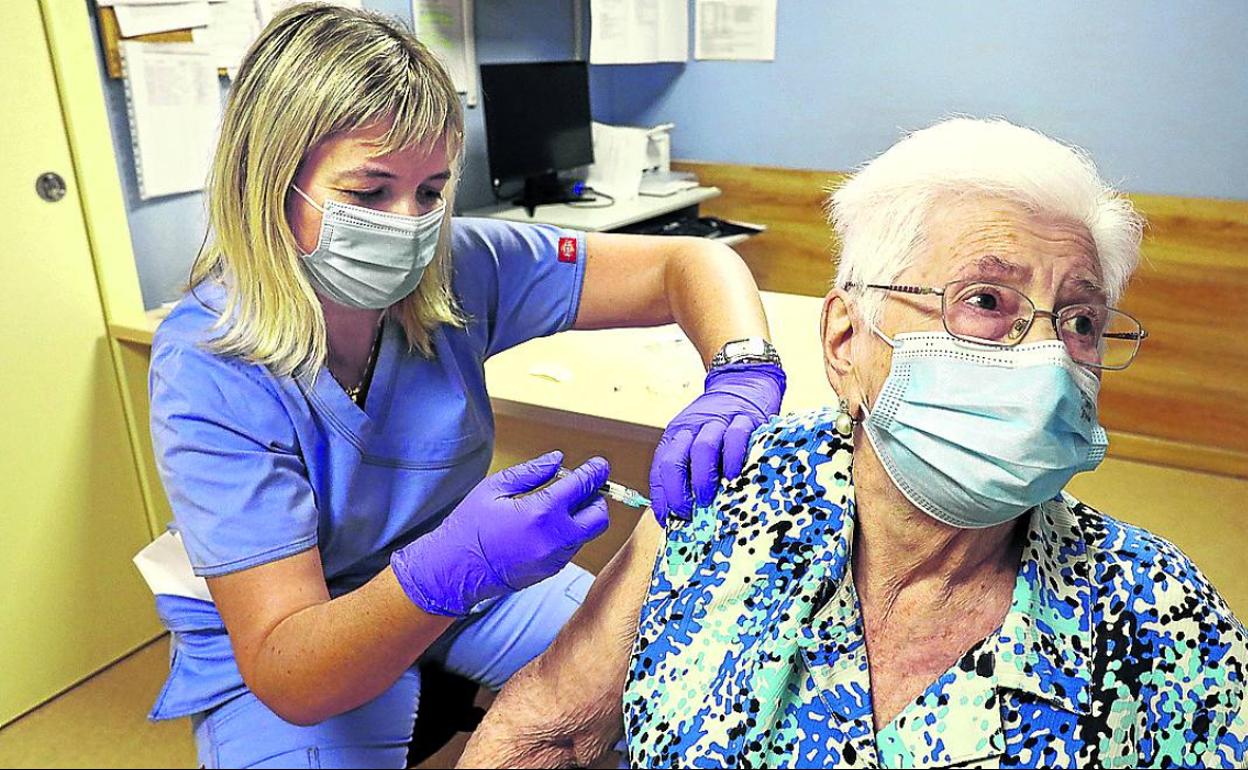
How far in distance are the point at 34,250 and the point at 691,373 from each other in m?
1.08

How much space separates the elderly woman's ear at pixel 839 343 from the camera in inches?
34.0

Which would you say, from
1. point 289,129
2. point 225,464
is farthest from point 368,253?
point 225,464

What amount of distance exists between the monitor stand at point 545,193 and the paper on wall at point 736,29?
1472 mm

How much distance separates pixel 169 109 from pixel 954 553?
6.04ft

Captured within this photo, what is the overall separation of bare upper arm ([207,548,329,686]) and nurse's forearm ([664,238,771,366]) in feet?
2.07

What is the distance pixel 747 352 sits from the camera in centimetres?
124

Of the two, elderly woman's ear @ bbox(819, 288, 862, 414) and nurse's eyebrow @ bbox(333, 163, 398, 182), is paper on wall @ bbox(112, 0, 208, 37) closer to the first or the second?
nurse's eyebrow @ bbox(333, 163, 398, 182)

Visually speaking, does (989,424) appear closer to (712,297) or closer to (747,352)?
(747,352)

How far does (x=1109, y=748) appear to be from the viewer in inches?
29.7

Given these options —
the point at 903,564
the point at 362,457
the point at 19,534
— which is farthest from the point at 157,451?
the point at 903,564

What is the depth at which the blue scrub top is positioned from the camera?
984mm

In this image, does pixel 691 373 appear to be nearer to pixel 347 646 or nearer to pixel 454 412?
pixel 454 412

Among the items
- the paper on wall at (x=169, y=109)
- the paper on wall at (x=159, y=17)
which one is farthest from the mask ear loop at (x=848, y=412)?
the paper on wall at (x=159, y=17)

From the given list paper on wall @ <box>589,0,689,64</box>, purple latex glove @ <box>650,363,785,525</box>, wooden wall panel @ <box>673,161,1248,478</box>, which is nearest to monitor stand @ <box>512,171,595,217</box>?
paper on wall @ <box>589,0,689,64</box>
